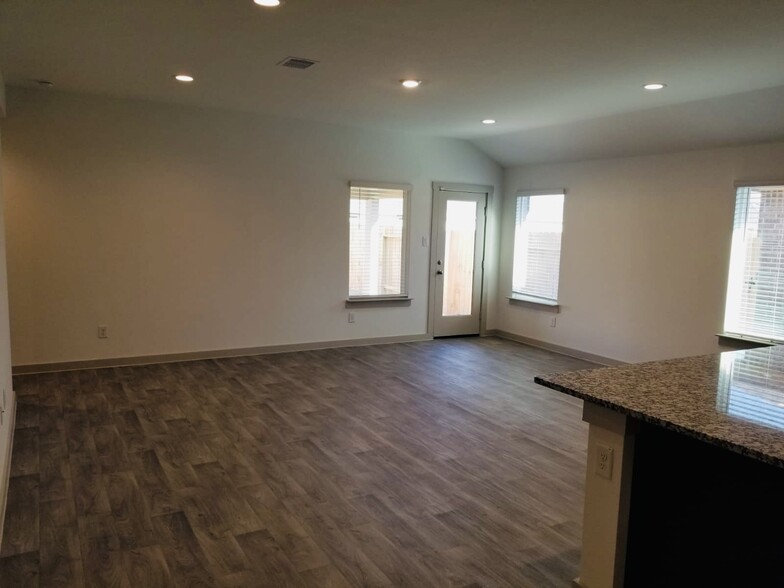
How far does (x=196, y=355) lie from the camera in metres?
6.07

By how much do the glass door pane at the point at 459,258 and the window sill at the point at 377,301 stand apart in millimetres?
632

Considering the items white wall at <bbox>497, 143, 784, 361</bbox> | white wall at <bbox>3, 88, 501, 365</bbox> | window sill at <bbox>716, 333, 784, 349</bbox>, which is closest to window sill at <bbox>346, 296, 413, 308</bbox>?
white wall at <bbox>3, 88, 501, 365</bbox>

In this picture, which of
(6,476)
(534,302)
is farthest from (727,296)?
(6,476)

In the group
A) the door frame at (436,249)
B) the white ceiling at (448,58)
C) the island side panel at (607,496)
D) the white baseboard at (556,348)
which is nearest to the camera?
the island side panel at (607,496)

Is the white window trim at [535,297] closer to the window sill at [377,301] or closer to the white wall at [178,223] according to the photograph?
→ the white wall at [178,223]

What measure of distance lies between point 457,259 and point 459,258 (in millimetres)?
35

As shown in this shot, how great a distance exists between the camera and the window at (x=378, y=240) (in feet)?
22.6

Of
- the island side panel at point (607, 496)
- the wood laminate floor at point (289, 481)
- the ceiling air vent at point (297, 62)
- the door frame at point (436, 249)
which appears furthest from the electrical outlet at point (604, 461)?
the door frame at point (436, 249)

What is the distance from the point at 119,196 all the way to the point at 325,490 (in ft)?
12.7

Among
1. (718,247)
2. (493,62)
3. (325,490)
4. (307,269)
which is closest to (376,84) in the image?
(493,62)

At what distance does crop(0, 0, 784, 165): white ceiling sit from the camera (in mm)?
2980

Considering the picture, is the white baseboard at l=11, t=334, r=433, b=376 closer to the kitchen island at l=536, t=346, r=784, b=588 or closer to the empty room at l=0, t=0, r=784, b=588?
the empty room at l=0, t=0, r=784, b=588

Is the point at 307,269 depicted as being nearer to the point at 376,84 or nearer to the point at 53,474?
the point at 376,84

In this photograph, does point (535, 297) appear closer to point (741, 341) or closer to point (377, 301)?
point (377, 301)
